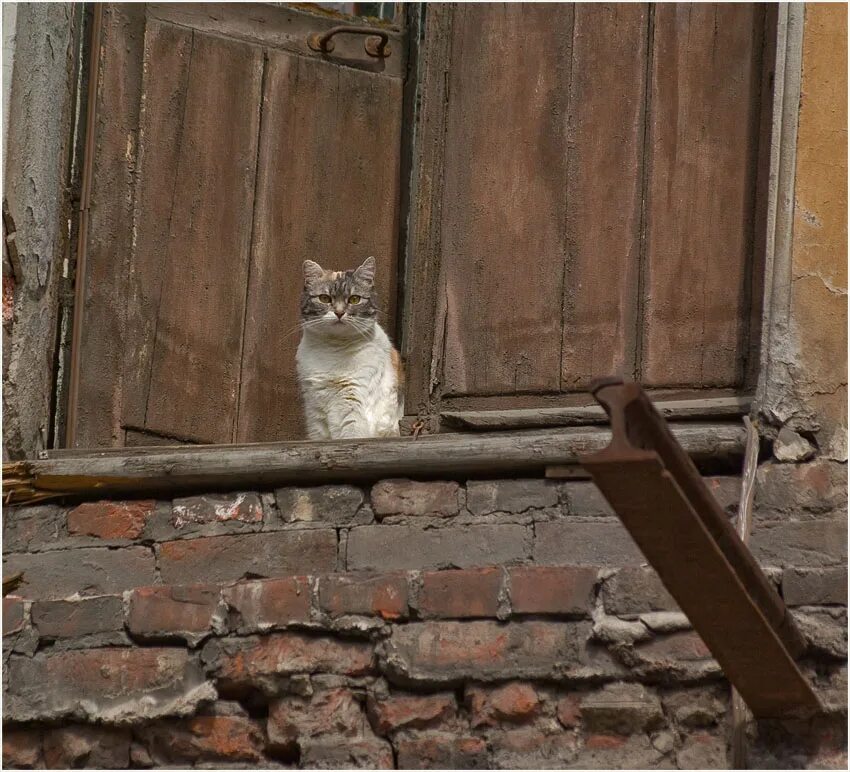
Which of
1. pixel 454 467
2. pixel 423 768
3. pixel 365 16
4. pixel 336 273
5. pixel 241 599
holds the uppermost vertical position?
pixel 365 16

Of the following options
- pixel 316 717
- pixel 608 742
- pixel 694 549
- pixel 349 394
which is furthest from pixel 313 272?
pixel 694 549

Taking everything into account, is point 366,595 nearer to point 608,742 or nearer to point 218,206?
point 608,742

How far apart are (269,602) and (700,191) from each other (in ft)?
4.57

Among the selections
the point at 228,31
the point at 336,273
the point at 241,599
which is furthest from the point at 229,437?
the point at 228,31

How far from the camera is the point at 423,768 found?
3.15 metres

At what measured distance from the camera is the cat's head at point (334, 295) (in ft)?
14.1

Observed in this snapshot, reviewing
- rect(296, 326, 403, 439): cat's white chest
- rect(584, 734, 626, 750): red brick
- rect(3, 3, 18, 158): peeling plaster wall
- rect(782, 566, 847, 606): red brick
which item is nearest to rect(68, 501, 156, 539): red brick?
rect(296, 326, 403, 439): cat's white chest

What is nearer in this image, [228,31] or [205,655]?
[205,655]

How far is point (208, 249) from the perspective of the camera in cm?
421

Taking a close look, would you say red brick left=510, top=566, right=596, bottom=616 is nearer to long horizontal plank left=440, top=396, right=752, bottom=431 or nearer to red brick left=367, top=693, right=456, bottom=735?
red brick left=367, top=693, right=456, bottom=735

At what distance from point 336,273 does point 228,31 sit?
2.38 ft

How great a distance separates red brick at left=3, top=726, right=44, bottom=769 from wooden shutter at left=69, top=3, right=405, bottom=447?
32.4 inches

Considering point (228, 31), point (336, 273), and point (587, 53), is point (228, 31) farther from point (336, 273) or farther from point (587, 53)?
point (587, 53)

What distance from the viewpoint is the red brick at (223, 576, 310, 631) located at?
11.0ft
